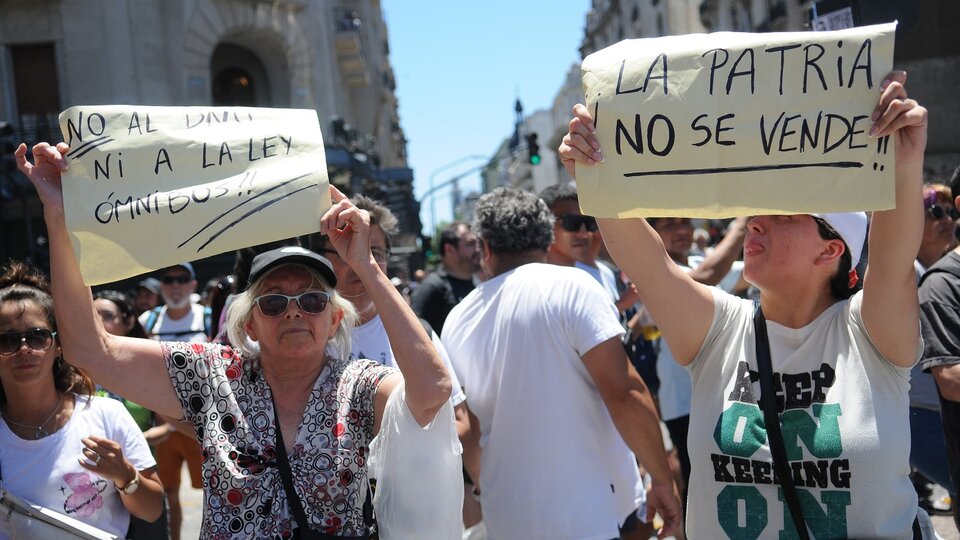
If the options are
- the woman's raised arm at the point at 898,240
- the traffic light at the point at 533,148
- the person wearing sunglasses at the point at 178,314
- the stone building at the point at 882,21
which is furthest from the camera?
Result: the traffic light at the point at 533,148

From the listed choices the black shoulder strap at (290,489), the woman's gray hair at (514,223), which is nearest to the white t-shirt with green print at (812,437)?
the black shoulder strap at (290,489)

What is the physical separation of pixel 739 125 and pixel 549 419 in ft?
5.30

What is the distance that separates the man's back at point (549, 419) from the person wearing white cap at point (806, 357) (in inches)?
38.6

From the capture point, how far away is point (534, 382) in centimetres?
370

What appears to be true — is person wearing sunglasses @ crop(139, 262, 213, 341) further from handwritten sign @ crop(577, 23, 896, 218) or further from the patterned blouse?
handwritten sign @ crop(577, 23, 896, 218)

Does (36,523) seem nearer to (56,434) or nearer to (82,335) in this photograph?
(56,434)

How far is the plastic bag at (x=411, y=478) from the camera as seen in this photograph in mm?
2648

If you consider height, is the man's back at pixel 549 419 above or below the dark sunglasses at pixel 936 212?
below

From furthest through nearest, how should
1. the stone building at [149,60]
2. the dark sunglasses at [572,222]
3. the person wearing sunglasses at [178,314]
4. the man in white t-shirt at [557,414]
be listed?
the stone building at [149,60], the person wearing sunglasses at [178,314], the dark sunglasses at [572,222], the man in white t-shirt at [557,414]

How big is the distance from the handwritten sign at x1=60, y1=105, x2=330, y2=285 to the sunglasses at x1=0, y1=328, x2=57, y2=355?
0.92m

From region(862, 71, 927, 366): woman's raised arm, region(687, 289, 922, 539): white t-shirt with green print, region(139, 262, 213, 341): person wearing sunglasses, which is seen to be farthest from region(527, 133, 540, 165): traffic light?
region(862, 71, 927, 366): woman's raised arm

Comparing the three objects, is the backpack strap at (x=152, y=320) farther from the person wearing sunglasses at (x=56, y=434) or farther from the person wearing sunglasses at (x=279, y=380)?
the person wearing sunglasses at (x=279, y=380)

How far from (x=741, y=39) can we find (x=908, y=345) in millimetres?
907

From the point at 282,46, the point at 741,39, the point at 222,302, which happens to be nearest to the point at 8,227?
the point at 282,46
